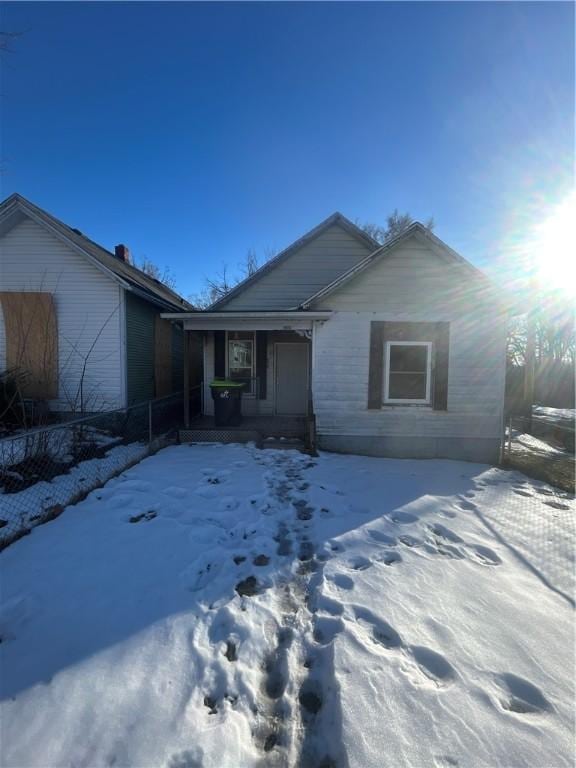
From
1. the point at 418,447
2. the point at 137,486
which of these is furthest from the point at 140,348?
the point at 418,447

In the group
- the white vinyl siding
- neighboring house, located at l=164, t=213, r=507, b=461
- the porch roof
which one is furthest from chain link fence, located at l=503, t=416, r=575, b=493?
the porch roof

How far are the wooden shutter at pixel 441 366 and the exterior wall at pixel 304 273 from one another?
4317mm

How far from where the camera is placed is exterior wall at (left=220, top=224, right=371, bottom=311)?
10.4 meters

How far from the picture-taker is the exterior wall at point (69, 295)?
8.99m

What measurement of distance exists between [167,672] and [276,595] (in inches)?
39.3

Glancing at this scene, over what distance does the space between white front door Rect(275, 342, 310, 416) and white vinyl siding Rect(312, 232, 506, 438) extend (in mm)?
2943

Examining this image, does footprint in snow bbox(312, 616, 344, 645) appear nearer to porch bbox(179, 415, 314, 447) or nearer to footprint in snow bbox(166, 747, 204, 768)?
footprint in snow bbox(166, 747, 204, 768)

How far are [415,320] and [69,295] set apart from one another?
8.85 meters

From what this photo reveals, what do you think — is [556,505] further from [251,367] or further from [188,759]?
[251,367]

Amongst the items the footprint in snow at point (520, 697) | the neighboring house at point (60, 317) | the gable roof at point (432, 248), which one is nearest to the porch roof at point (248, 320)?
the gable roof at point (432, 248)

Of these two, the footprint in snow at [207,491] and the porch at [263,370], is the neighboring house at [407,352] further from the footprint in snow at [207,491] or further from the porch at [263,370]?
the footprint in snow at [207,491]

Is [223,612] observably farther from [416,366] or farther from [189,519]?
[416,366]

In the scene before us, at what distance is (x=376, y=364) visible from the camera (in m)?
7.34

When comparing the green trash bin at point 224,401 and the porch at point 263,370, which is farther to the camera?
the porch at point 263,370
